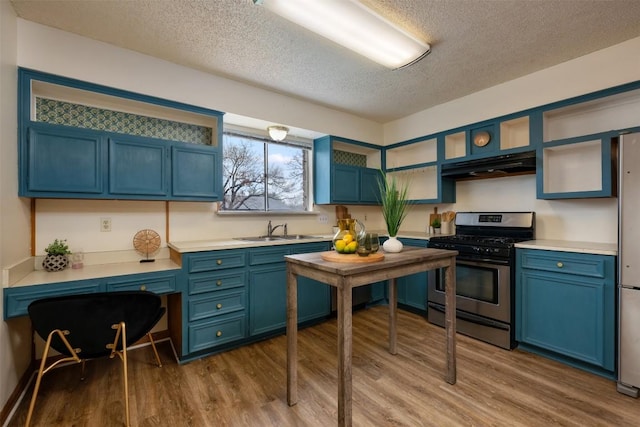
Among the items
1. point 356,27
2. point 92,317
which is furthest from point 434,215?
point 92,317

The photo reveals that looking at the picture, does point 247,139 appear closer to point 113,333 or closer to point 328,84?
point 328,84

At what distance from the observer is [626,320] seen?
1.93 m

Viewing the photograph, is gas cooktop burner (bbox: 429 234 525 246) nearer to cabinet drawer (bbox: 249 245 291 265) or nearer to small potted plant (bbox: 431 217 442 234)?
small potted plant (bbox: 431 217 442 234)

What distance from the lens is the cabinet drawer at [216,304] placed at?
7.80 feet

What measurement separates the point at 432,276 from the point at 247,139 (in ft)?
8.69

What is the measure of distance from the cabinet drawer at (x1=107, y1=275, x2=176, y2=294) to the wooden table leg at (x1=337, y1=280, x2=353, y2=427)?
1.51 m

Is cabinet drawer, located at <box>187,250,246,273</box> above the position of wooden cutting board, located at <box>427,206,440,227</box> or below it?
below

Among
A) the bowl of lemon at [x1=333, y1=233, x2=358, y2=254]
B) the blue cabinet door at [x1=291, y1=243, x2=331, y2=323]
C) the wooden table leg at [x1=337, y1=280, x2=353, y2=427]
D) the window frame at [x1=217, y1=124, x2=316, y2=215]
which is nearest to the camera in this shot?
the wooden table leg at [x1=337, y1=280, x2=353, y2=427]

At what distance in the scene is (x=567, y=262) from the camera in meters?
2.26

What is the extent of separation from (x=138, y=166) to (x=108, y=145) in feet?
0.82

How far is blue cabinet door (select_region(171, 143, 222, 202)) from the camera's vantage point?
2.59 meters

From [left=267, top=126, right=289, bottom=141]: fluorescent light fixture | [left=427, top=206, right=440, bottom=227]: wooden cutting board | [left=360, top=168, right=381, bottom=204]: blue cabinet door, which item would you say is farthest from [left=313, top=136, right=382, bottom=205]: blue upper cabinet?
[left=427, top=206, right=440, bottom=227]: wooden cutting board

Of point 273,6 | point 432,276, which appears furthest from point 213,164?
point 432,276

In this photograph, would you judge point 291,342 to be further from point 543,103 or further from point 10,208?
point 543,103
